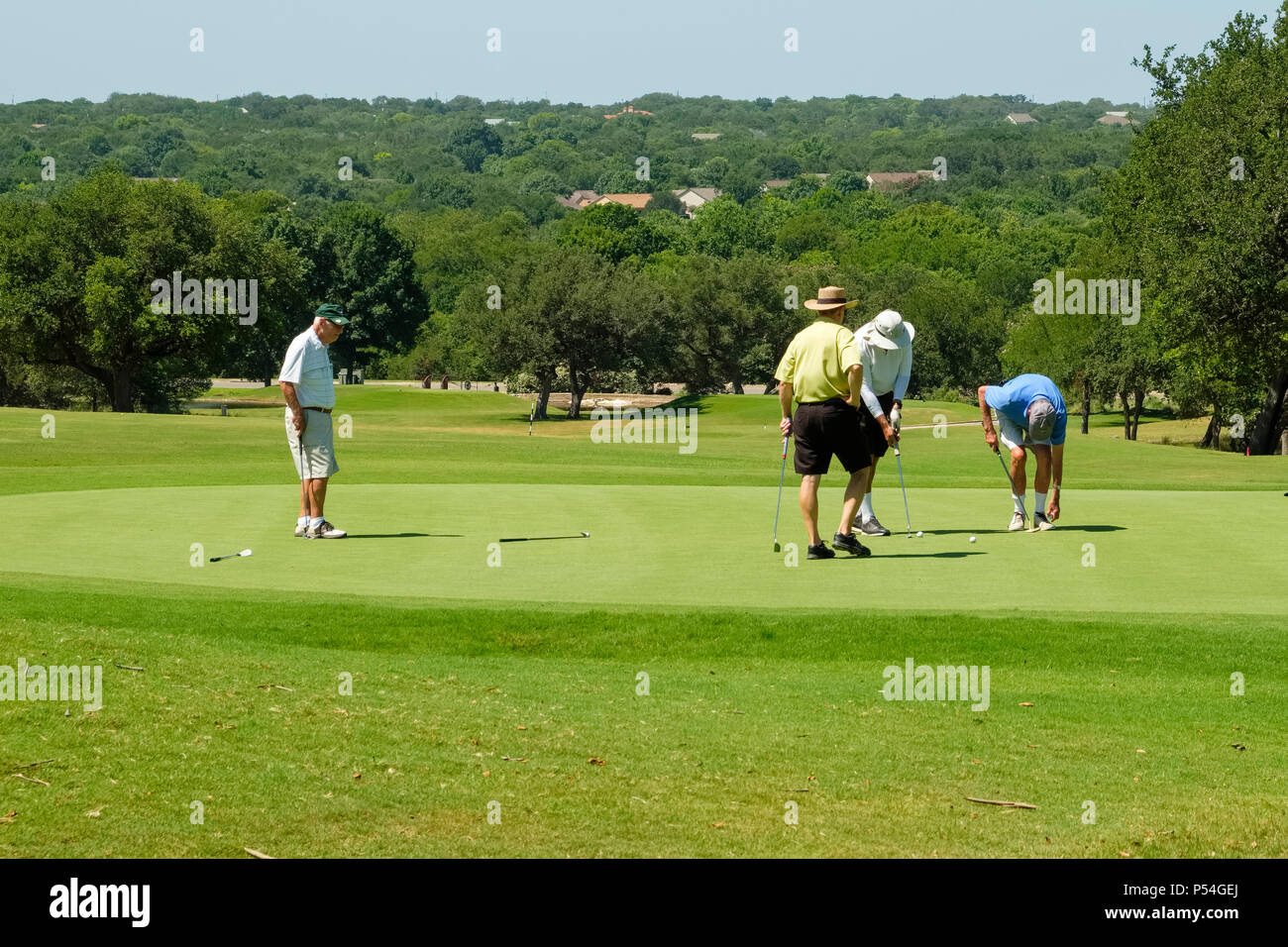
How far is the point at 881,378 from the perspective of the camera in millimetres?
16703

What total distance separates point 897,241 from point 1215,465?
5837 inches

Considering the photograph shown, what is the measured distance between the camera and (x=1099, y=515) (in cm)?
1742

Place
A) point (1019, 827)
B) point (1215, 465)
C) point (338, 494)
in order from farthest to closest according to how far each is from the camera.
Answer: point (1215, 465) → point (338, 494) → point (1019, 827)

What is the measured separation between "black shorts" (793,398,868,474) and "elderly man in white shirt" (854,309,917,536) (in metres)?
1.10

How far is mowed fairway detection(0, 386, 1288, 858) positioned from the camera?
6.85 m

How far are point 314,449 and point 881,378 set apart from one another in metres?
6.31

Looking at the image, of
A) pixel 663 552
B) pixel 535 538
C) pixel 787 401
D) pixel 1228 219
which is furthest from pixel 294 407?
pixel 1228 219

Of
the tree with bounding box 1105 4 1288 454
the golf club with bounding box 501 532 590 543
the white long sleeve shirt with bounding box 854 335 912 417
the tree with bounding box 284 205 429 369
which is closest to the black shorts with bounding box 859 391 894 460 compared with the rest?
the white long sleeve shirt with bounding box 854 335 912 417

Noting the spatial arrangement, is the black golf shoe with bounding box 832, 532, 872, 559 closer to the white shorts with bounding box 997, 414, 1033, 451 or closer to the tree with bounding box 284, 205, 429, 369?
the white shorts with bounding box 997, 414, 1033, 451

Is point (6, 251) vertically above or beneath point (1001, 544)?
above

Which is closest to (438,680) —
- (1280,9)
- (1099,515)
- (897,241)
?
(1099,515)

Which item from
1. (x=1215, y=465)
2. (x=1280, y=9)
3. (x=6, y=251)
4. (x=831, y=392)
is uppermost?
(x=1280, y=9)

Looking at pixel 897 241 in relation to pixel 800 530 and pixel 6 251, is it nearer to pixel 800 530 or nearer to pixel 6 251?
pixel 6 251
